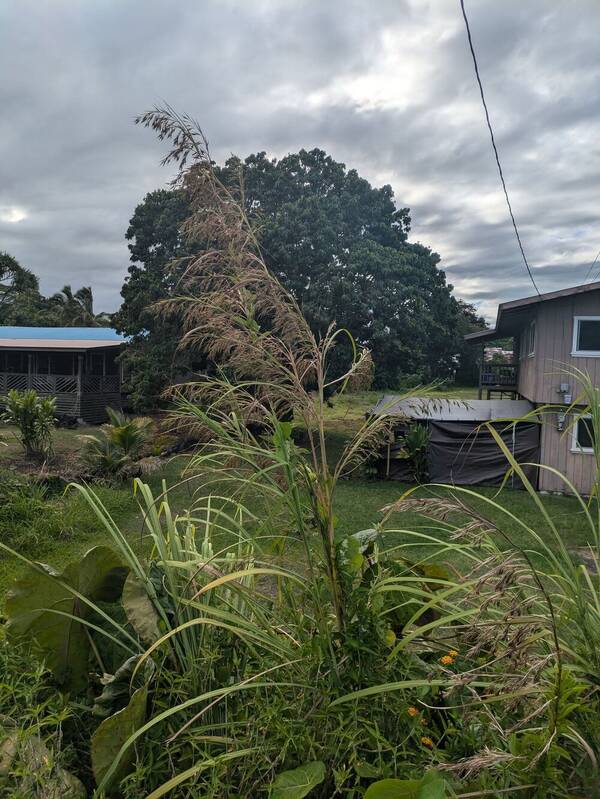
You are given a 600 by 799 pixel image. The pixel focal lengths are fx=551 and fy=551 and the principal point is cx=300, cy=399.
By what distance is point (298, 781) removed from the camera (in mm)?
1326

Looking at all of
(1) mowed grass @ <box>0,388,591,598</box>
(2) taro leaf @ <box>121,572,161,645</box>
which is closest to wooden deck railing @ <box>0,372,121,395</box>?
(1) mowed grass @ <box>0,388,591,598</box>

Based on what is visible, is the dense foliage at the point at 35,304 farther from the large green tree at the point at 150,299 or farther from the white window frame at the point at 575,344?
the white window frame at the point at 575,344

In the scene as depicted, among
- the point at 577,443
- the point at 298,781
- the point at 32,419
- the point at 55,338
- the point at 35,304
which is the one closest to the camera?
the point at 298,781

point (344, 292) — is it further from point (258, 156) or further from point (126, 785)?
point (126, 785)

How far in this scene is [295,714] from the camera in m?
1.55

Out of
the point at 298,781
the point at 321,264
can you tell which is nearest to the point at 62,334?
the point at 321,264

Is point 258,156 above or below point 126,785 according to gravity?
above

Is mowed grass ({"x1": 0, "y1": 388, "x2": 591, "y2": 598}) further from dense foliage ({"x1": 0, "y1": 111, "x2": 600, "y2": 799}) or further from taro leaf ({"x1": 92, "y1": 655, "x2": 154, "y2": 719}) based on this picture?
taro leaf ({"x1": 92, "y1": 655, "x2": 154, "y2": 719})

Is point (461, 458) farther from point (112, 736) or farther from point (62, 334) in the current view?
point (62, 334)

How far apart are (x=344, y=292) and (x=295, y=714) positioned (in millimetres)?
13212

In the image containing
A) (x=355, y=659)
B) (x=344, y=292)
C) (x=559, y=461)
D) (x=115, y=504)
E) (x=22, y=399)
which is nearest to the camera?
(x=355, y=659)

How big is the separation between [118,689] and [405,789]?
90cm

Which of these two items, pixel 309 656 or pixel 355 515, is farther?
pixel 355 515

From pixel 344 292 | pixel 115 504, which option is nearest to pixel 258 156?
pixel 344 292
